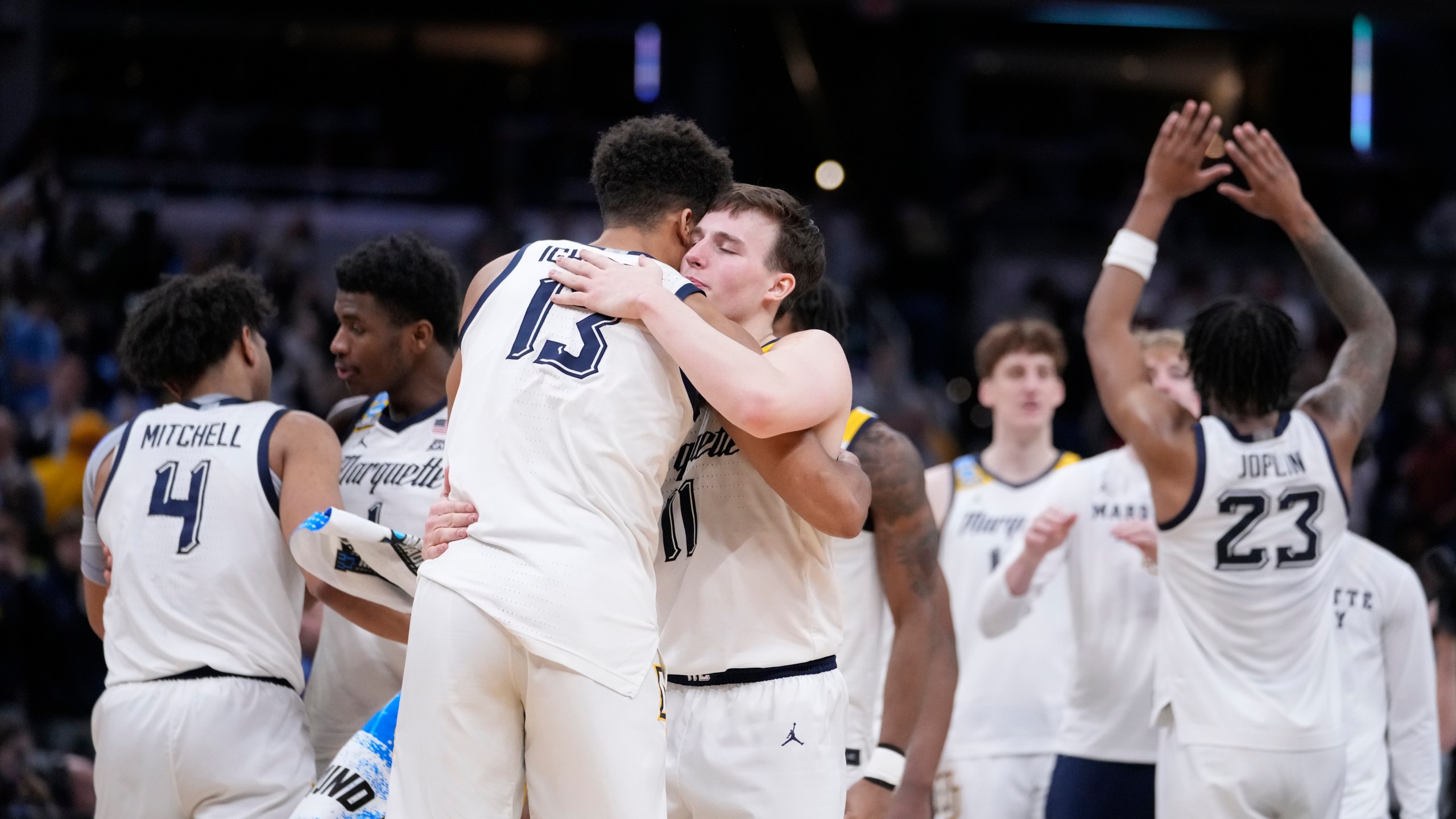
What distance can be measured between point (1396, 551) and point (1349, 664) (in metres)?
7.29

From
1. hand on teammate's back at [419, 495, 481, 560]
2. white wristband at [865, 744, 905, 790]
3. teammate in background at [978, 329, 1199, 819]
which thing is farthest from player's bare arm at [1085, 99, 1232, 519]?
hand on teammate's back at [419, 495, 481, 560]

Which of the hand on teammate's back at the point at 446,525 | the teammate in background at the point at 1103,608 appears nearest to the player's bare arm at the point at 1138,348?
the teammate in background at the point at 1103,608

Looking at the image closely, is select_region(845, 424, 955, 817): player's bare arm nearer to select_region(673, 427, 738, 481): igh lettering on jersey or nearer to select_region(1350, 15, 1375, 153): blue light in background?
select_region(673, 427, 738, 481): igh lettering on jersey

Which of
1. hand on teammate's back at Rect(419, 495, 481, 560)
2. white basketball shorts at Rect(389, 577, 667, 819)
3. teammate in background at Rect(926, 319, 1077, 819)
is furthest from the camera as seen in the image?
teammate in background at Rect(926, 319, 1077, 819)

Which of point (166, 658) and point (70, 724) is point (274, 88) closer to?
point (70, 724)

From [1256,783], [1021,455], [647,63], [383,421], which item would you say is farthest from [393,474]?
[647,63]

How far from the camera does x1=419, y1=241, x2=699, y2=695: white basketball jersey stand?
3189 millimetres

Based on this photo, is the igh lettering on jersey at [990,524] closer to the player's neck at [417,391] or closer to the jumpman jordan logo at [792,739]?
the player's neck at [417,391]

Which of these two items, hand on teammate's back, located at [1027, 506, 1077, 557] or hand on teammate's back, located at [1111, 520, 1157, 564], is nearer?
hand on teammate's back, located at [1111, 520, 1157, 564]

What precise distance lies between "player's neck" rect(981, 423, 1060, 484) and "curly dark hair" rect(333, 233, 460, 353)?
9.22 feet

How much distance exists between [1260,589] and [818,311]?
1685 millimetres

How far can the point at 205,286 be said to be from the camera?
15.3 feet

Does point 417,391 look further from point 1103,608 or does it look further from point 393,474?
point 1103,608

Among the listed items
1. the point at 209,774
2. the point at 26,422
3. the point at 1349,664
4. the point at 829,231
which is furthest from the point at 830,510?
the point at 829,231
